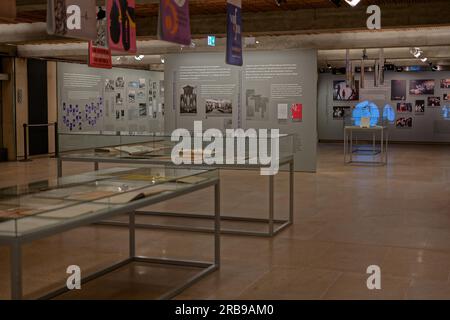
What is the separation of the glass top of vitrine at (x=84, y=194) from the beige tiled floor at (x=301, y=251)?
865mm

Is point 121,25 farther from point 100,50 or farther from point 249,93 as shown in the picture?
point 249,93

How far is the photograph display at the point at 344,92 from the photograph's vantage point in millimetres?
24906

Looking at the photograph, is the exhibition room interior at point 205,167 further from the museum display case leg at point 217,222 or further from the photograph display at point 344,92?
the photograph display at point 344,92

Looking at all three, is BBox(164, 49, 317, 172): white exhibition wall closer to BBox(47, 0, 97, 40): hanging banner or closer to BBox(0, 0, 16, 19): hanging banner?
BBox(47, 0, 97, 40): hanging banner

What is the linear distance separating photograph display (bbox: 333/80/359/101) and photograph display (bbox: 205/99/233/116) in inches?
435

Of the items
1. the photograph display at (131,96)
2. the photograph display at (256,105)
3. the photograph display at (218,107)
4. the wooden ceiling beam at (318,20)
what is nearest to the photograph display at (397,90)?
the photograph display at (131,96)

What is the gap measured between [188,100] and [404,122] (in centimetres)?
1227

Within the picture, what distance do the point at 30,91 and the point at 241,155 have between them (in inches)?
442

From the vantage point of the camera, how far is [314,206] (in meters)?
9.34

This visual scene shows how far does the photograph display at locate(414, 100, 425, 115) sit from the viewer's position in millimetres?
24375

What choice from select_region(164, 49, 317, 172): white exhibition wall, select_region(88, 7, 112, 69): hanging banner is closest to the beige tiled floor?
select_region(88, 7, 112, 69): hanging banner

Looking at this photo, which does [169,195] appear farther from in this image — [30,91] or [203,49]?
[30,91]

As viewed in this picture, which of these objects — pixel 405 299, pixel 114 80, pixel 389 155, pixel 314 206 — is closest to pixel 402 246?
pixel 405 299

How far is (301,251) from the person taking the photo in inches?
255
